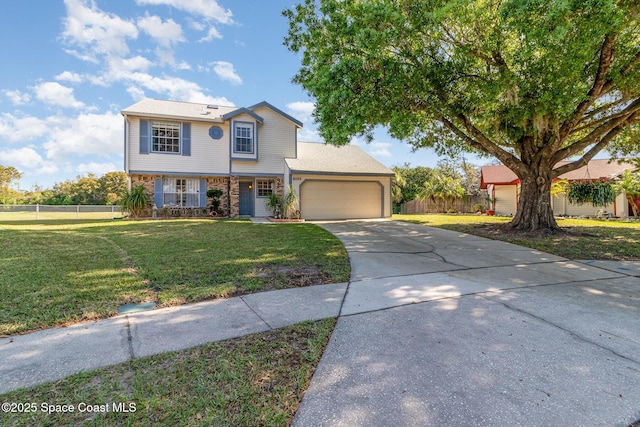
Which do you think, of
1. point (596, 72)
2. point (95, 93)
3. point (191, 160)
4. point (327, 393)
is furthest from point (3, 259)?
point (95, 93)

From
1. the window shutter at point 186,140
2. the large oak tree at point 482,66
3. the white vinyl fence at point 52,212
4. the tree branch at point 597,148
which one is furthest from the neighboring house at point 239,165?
the tree branch at point 597,148

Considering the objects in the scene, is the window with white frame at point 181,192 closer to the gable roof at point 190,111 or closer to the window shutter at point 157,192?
the window shutter at point 157,192

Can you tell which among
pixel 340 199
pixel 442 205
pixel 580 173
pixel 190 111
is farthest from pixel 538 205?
pixel 190 111

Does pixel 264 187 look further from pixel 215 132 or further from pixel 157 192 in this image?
pixel 157 192

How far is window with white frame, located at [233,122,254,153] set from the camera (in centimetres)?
1705

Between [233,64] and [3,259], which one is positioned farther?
[233,64]

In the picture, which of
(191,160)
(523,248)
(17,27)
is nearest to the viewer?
(523,248)

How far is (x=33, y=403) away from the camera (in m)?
2.00

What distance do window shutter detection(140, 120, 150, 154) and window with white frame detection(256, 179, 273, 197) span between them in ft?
19.6

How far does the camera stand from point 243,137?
17141 mm

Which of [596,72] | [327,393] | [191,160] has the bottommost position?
[327,393]

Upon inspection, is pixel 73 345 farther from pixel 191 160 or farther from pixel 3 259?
pixel 191 160

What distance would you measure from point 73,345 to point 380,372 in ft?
9.05

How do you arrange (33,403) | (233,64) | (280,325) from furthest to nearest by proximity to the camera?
(233,64), (280,325), (33,403)
